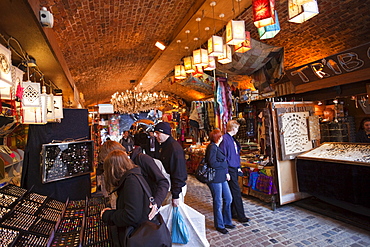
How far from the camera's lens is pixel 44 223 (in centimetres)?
218

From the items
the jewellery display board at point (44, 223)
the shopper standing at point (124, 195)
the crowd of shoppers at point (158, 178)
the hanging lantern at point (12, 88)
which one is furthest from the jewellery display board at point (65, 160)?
the shopper standing at point (124, 195)

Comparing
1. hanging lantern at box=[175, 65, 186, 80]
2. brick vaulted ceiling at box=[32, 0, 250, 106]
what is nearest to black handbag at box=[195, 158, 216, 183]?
brick vaulted ceiling at box=[32, 0, 250, 106]

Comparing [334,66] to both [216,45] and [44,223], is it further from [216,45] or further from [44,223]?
[44,223]

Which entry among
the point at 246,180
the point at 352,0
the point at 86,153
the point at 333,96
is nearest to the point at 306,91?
the point at 333,96

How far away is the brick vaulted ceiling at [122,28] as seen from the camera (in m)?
3.96

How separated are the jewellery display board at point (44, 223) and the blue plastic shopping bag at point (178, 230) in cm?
92

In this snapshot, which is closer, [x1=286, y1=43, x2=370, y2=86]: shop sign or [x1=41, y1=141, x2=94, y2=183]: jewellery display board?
[x1=41, y1=141, x2=94, y2=183]: jewellery display board

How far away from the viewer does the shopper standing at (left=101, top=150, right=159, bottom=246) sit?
1.87m

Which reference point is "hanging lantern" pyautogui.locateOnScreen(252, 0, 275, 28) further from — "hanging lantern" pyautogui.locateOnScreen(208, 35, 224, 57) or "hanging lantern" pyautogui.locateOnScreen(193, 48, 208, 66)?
"hanging lantern" pyautogui.locateOnScreen(193, 48, 208, 66)

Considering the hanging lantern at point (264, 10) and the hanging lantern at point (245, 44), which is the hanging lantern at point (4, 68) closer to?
the hanging lantern at point (264, 10)

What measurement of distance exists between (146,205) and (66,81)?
14.6 feet

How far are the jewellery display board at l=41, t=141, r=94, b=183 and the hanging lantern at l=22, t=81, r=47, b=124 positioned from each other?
2.68 feet

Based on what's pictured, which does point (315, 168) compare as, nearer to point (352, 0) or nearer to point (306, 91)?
point (306, 91)

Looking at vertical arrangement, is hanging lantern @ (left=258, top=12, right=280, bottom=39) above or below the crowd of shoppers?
above
